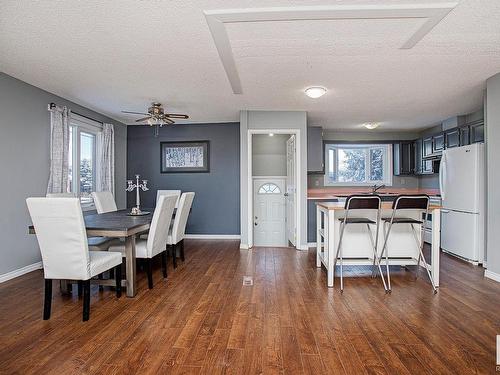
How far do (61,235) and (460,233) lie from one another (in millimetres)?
4973

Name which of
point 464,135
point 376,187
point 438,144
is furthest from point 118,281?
point 438,144

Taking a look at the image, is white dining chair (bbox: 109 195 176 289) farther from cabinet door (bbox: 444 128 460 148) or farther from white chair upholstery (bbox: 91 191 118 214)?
cabinet door (bbox: 444 128 460 148)

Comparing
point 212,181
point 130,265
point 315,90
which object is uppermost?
point 315,90

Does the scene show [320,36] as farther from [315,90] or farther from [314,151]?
[314,151]

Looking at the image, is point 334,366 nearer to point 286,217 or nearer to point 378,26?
Answer: point 378,26

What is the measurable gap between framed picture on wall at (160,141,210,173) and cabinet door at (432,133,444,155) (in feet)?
14.5

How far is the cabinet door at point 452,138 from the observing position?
4631 mm

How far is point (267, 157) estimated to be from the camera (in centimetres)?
584

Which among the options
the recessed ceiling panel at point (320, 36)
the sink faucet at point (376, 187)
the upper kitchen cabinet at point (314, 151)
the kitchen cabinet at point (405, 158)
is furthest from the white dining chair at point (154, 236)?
the kitchen cabinet at point (405, 158)

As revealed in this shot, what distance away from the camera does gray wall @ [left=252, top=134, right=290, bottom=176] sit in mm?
5812

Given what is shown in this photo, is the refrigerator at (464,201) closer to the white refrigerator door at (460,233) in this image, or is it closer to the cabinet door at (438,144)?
the white refrigerator door at (460,233)

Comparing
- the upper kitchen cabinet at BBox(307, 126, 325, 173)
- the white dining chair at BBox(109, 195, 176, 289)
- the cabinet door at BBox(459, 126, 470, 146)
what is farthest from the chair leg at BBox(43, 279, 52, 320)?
the cabinet door at BBox(459, 126, 470, 146)

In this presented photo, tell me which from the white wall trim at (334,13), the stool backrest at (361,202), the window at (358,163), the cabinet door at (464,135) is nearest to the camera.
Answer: the white wall trim at (334,13)

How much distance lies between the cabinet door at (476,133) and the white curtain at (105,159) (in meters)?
6.06
